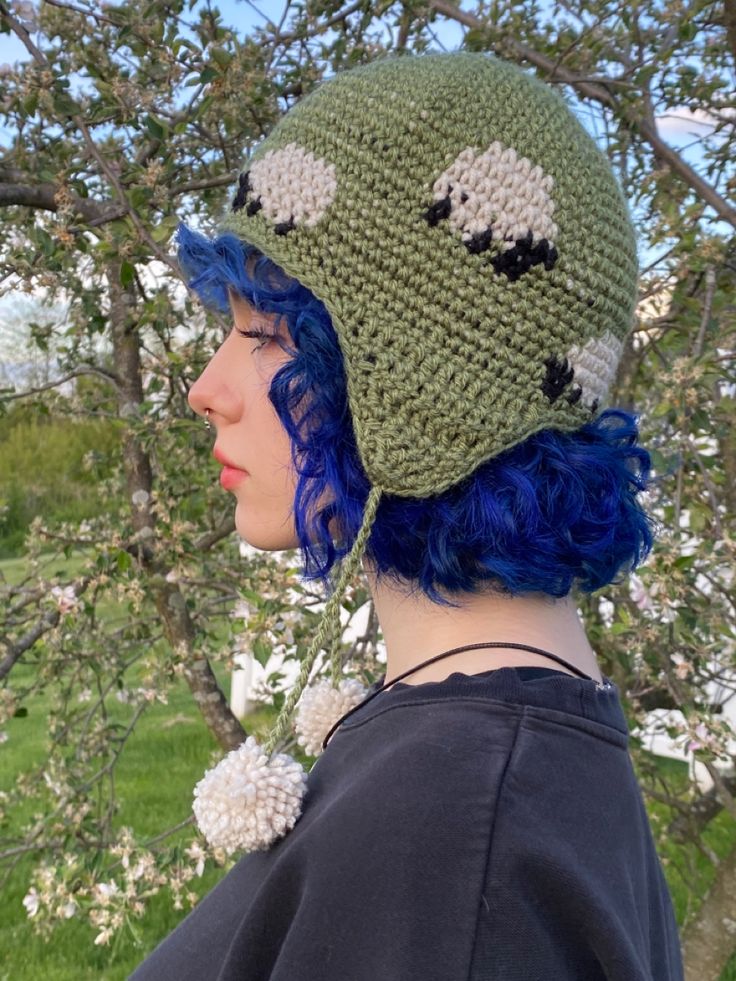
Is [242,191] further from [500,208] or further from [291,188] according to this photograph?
[500,208]

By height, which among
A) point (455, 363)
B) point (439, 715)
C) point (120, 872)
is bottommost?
point (120, 872)

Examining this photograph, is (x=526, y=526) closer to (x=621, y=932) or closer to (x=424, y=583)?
(x=424, y=583)

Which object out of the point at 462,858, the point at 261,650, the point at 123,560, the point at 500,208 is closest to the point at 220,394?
the point at 500,208

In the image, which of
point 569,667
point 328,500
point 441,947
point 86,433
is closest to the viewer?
point 441,947

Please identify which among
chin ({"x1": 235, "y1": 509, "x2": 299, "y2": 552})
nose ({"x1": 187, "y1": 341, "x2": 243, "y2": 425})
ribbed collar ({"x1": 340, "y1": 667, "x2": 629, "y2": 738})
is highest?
nose ({"x1": 187, "y1": 341, "x2": 243, "y2": 425})

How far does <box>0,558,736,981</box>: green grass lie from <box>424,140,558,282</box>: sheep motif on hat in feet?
4.80

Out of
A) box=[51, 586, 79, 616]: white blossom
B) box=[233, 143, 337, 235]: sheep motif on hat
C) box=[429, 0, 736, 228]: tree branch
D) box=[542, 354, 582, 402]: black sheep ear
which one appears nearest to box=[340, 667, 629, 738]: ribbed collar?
box=[542, 354, 582, 402]: black sheep ear

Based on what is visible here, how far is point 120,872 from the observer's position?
2256mm

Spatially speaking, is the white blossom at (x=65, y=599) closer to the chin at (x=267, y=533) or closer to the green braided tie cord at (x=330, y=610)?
the chin at (x=267, y=533)

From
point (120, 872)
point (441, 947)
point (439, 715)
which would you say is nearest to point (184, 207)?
point (120, 872)

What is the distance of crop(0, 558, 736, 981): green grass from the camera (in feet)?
11.1

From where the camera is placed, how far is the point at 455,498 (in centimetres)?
108

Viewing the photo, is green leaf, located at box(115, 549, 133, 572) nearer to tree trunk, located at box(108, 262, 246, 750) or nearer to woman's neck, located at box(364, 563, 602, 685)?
tree trunk, located at box(108, 262, 246, 750)

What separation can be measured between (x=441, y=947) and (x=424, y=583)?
0.43m
